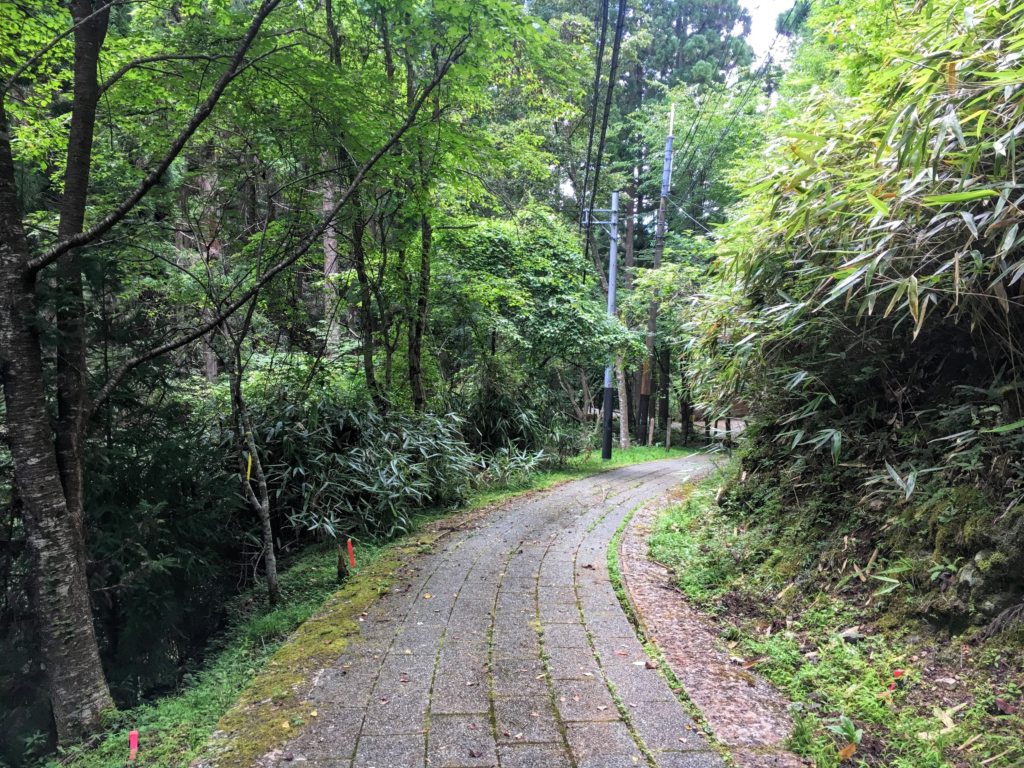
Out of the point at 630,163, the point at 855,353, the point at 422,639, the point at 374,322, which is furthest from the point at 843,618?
the point at 630,163

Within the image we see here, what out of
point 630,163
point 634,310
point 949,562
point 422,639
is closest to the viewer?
point 949,562

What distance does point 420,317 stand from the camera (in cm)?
651

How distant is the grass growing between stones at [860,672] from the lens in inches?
73.0

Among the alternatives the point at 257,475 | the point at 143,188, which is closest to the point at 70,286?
the point at 143,188

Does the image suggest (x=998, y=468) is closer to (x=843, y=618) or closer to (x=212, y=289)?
(x=843, y=618)

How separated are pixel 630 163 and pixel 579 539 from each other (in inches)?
553

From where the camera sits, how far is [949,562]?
241 cm

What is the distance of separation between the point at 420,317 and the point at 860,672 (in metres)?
5.42

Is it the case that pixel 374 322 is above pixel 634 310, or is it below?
below

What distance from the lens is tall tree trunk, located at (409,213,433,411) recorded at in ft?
20.7

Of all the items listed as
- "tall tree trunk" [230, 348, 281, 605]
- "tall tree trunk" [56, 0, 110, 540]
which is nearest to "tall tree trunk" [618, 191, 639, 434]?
"tall tree trunk" [230, 348, 281, 605]

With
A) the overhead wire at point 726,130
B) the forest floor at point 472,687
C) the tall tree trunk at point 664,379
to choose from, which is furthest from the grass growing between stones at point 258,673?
the tall tree trunk at point 664,379

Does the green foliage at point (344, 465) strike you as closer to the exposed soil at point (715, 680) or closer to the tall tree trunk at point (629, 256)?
the exposed soil at point (715, 680)

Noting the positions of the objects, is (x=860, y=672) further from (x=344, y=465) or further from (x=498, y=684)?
(x=344, y=465)
